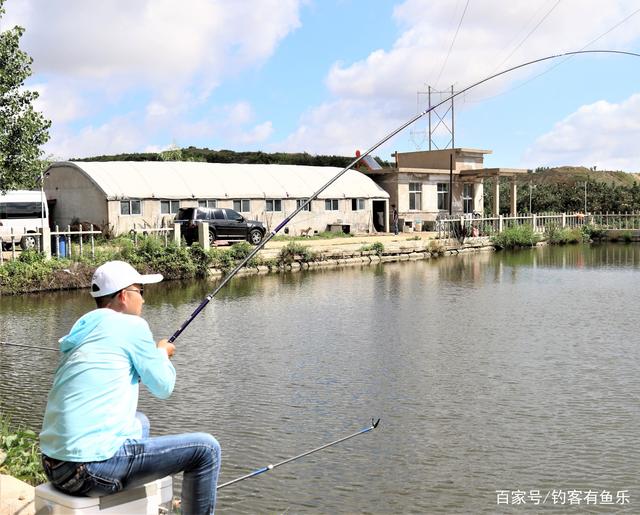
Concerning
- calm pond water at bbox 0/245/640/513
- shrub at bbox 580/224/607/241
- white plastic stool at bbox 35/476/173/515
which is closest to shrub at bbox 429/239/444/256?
shrub at bbox 580/224/607/241

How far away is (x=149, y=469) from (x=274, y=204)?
34587 millimetres

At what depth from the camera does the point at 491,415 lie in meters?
9.45

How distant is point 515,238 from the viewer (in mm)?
41531

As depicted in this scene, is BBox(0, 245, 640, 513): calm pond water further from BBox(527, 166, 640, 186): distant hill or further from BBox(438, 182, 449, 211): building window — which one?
BBox(527, 166, 640, 186): distant hill

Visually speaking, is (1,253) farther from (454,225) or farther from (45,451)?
(454,225)

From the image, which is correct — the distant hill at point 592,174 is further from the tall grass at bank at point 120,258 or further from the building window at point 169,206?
the tall grass at bank at point 120,258

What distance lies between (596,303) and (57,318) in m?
13.2

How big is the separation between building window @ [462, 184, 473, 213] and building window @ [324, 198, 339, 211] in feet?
37.1

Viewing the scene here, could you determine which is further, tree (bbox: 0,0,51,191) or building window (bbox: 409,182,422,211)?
building window (bbox: 409,182,422,211)

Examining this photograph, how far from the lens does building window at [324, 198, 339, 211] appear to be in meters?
41.0

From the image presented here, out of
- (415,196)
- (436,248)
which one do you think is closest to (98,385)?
(436,248)

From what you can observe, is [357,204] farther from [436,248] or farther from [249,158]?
[249,158]

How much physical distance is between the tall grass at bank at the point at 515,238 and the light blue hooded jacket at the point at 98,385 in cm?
3830

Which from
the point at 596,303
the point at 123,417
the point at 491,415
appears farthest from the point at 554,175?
the point at 123,417
